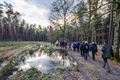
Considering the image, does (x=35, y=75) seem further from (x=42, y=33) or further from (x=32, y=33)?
(x=42, y=33)

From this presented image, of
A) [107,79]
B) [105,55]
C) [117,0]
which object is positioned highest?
[117,0]

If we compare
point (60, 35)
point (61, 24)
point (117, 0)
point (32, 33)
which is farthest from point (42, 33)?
point (117, 0)

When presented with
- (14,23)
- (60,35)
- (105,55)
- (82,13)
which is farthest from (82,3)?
(14,23)

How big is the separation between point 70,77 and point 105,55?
9.27 feet

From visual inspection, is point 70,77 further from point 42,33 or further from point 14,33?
point 42,33

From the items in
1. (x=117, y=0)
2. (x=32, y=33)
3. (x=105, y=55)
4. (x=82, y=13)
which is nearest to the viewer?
(x=105, y=55)

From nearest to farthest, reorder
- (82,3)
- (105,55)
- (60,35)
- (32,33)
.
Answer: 1. (105,55)
2. (82,3)
3. (60,35)
4. (32,33)

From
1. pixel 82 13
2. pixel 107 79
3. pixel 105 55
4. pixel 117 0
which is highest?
pixel 117 0

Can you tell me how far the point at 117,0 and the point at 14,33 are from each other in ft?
274

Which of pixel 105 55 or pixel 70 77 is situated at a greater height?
pixel 105 55

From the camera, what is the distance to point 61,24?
4794cm

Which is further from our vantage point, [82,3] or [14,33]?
[14,33]

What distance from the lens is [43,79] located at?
375 inches

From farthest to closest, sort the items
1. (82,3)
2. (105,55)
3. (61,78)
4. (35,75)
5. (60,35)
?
(60,35) → (82,3) → (105,55) → (35,75) → (61,78)
